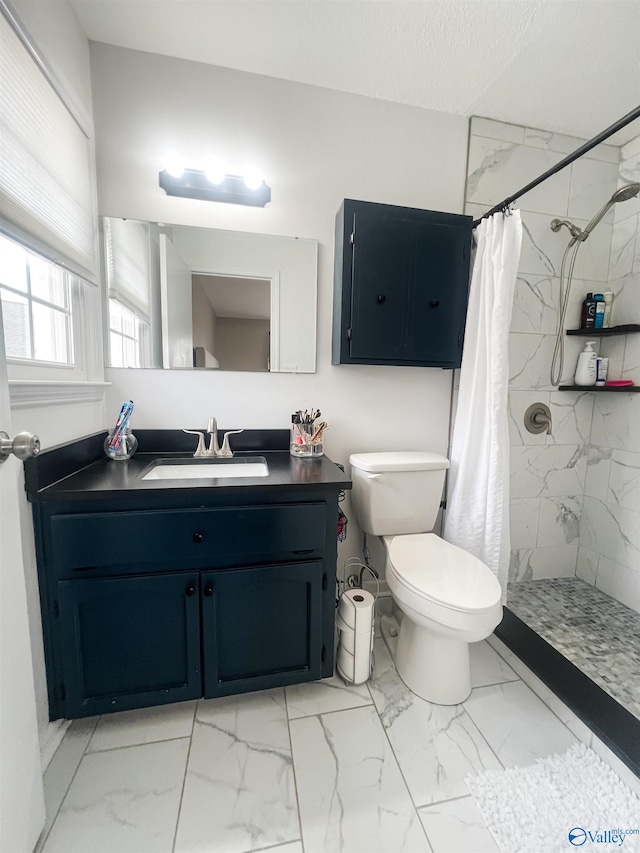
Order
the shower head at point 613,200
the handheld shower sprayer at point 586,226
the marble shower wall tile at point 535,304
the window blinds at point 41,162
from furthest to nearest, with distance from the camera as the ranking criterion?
the marble shower wall tile at point 535,304, the handheld shower sprayer at point 586,226, the shower head at point 613,200, the window blinds at point 41,162

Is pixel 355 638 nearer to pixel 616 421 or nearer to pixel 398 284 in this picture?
pixel 398 284

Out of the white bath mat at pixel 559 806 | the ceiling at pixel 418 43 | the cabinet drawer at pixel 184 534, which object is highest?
the ceiling at pixel 418 43

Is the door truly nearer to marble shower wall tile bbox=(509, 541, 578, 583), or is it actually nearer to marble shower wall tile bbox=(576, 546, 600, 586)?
marble shower wall tile bbox=(509, 541, 578, 583)

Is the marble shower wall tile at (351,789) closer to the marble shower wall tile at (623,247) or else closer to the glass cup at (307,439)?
the glass cup at (307,439)

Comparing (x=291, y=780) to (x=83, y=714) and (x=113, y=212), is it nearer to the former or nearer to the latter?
(x=83, y=714)

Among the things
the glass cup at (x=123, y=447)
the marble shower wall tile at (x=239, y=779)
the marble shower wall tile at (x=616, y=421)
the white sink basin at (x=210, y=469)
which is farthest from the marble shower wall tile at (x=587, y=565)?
the glass cup at (x=123, y=447)

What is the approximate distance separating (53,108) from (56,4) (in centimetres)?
34

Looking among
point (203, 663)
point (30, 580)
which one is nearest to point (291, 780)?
point (203, 663)

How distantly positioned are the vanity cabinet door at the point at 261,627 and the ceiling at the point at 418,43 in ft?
6.42

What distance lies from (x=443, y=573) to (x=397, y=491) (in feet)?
1.23

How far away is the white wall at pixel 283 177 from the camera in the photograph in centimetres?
145

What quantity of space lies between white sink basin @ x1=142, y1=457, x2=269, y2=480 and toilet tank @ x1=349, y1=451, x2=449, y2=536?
1.44ft

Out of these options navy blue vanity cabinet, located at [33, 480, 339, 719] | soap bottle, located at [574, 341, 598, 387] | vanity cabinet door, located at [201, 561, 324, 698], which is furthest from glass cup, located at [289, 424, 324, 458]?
soap bottle, located at [574, 341, 598, 387]

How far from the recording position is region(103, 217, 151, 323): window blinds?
57.8 inches
